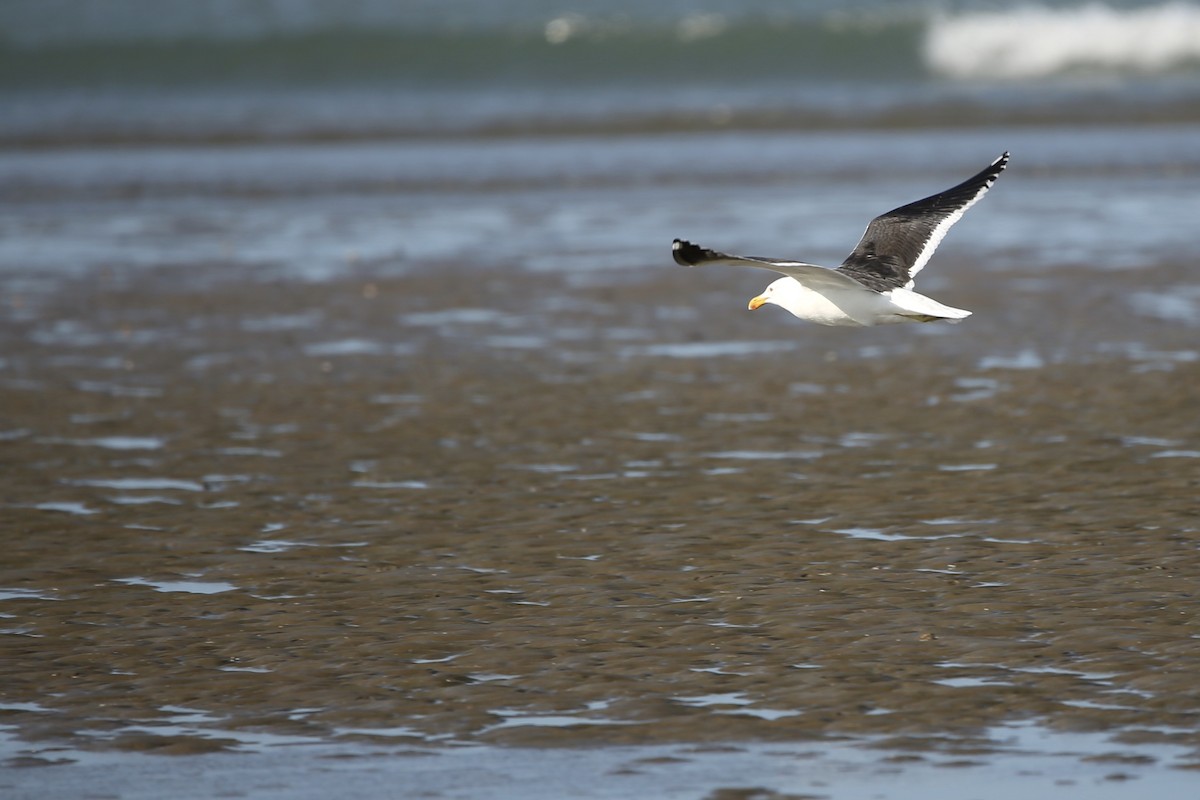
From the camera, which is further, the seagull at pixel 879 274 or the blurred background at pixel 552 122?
the blurred background at pixel 552 122

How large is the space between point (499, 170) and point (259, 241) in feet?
19.4

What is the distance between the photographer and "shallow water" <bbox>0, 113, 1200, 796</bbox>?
5789 mm

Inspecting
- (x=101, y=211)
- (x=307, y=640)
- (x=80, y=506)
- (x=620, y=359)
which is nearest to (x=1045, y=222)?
(x=620, y=359)

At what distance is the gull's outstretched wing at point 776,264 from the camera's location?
6.94 m

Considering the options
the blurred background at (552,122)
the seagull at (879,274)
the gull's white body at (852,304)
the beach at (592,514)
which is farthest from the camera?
the blurred background at (552,122)

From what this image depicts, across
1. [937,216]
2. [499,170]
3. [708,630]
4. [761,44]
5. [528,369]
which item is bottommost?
[708,630]

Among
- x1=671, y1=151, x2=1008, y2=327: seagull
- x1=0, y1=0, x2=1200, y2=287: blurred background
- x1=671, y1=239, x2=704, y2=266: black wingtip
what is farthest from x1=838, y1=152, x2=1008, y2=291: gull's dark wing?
x1=0, y1=0, x2=1200, y2=287: blurred background

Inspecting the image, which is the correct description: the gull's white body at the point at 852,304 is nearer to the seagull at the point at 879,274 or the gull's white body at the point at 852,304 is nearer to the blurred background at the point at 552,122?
the seagull at the point at 879,274

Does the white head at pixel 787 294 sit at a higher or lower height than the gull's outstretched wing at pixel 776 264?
lower

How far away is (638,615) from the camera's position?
22.4 feet

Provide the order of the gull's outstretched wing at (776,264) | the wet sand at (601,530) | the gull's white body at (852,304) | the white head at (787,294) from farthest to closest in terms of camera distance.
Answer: the white head at (787,294)
the gull's white body at (852,304)
the gull's outstretched wing at (776,264)
the wet sand at (601,530)

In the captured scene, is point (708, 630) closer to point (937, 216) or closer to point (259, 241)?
point (937, 216)

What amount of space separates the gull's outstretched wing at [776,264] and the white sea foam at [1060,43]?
32.3 metres

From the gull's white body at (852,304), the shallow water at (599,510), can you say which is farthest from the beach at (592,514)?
the gull's white body at (852,304)
